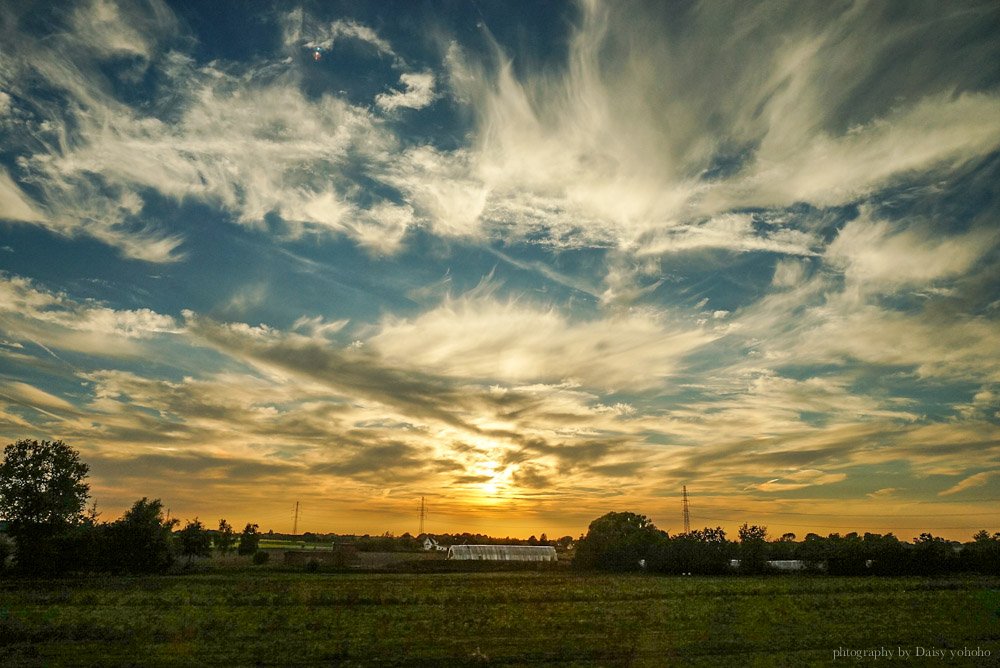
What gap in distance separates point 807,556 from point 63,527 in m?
104

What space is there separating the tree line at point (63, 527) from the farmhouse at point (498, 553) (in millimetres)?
51385

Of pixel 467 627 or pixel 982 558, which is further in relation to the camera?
pixel 982 558

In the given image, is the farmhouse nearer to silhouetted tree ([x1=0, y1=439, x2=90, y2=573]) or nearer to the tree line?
the tree line

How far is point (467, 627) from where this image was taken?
28.4 metres

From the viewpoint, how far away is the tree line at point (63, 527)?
6406 centimetres

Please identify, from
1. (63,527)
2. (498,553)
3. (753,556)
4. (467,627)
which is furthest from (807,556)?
(63,527)

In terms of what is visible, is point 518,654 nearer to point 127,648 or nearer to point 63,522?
point 127,648

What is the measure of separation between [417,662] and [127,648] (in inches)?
448

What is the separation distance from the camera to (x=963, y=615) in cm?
3394

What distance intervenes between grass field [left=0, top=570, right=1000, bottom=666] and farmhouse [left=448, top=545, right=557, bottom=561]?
67314 mm

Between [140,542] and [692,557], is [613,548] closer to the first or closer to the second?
[692,557]

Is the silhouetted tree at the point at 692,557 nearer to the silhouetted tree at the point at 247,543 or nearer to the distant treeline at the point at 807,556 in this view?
the distant treeline at the point at 807,556

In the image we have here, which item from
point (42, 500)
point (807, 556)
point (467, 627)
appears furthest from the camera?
point (807, 556)

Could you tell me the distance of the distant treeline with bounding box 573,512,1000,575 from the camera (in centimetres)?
8506
